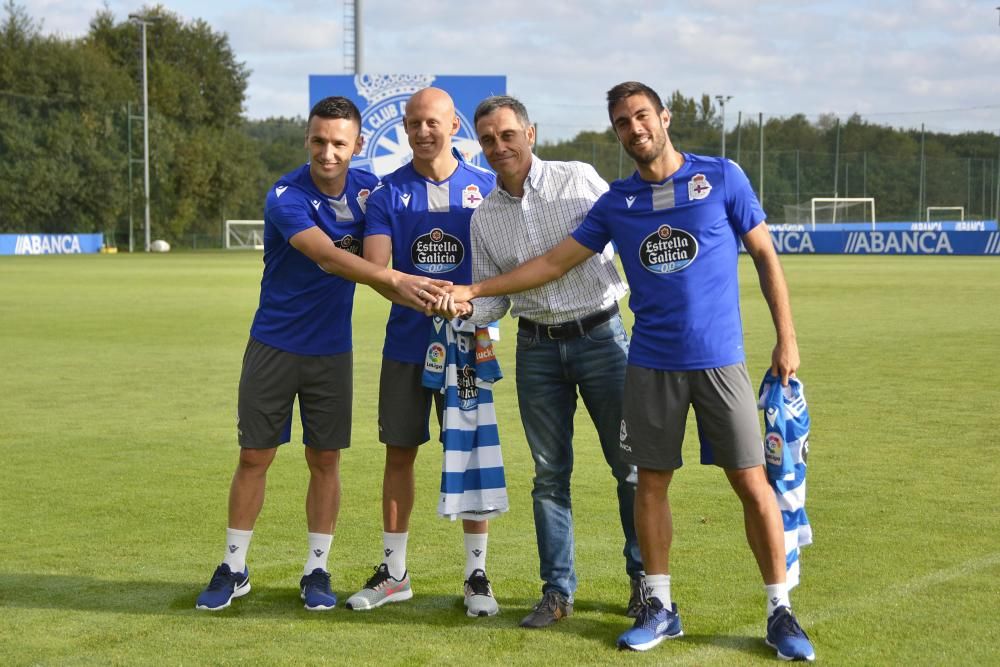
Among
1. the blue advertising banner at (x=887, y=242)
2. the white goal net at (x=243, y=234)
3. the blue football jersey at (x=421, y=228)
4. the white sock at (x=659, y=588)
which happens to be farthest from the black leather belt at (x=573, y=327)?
the white goal net at (x=243, y=234)

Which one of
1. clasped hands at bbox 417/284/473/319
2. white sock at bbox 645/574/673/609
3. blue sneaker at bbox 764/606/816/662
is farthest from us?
clasped hands at bbox 417/284/473/319

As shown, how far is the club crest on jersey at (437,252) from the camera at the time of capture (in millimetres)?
5297

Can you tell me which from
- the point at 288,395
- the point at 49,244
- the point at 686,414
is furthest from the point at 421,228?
the point at 49,244

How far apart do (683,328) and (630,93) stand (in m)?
0.86

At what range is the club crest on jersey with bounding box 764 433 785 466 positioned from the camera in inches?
188

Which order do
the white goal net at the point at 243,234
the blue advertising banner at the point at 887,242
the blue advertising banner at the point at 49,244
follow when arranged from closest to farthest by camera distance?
the blue advertising banner at the point at 887,242 → the blue advertising banner at the point at 49,244 → the white goal net at the point at 243,234

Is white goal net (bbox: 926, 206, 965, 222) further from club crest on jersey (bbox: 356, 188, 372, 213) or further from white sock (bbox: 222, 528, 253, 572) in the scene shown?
white sock (bbox: 222, 528, 253, 572)

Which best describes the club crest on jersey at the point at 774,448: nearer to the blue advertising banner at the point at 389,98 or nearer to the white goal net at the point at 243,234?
the blue advertising banner at the point at 389,98

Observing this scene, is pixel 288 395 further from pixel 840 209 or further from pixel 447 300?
pixel 840 209

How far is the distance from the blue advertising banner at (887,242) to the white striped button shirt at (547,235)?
1614 inches

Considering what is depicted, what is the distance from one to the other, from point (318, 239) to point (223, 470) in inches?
122

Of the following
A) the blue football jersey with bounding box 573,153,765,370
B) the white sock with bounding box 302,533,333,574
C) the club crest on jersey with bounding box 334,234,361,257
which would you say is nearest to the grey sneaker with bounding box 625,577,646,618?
the blue football jersey with bounding box 573,153,765,370

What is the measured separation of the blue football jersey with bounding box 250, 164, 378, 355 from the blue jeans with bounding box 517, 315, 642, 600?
845 millimetres

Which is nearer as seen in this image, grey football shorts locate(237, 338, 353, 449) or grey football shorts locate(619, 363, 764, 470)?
grey football shorts locate(619, 363, 764, 470)
